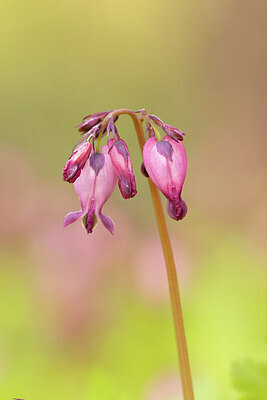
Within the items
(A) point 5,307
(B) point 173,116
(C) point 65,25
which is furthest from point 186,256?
(C) point 65,25

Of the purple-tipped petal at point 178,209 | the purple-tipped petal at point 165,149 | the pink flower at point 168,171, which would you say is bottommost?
the purple-tipped petal at point 178,209

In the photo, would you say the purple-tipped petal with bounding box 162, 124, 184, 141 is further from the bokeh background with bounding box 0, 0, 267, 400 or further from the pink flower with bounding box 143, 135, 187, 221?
the bokeh background with bounding box 0, 0, 267, 400

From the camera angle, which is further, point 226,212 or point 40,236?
point 226,212

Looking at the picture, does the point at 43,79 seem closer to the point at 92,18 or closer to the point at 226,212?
the point at 92,18

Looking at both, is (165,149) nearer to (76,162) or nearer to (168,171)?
(168,171)

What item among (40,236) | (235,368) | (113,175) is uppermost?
(40,236)

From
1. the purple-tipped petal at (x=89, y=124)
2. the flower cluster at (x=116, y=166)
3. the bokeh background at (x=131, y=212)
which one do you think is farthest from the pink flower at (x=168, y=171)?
the bokeh background at (x=131, y=212)

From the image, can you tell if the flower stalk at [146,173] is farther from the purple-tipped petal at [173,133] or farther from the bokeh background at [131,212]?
the bokeh background at [131,212]
